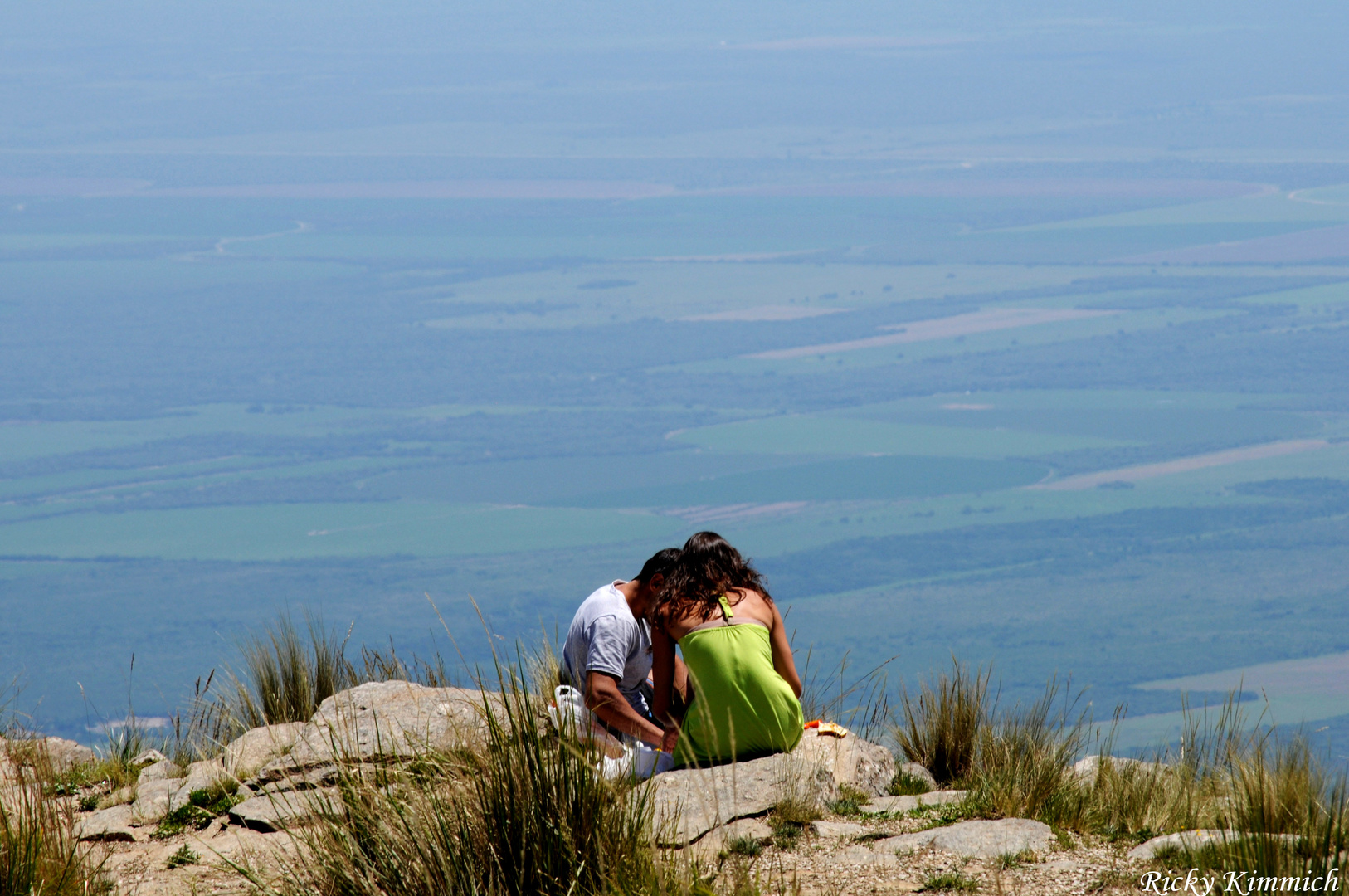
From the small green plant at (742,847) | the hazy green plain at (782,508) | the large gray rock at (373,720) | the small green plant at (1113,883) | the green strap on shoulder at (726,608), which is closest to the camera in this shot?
the small green plant at (1113,883)

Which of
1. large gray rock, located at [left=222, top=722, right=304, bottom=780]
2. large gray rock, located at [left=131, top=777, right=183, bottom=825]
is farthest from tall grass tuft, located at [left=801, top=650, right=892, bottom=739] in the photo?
large gray rock, located at [left=131, top=777, right=183, bottom=825]

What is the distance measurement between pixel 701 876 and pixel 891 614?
10135cm

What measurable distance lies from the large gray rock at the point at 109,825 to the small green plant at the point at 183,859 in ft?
1.19

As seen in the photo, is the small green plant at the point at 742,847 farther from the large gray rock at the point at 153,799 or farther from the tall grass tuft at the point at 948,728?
the large gray rock at the point at 153,799

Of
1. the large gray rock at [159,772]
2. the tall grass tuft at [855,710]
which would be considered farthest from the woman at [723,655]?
the large gray rock at [159,772]

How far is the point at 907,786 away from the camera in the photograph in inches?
190

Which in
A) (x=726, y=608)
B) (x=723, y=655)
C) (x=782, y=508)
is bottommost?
(x=782, y=508)

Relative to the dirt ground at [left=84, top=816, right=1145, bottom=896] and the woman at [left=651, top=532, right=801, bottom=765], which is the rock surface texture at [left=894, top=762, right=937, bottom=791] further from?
the dirt ground at [left=84, top=816, right=1145, bottom=896]

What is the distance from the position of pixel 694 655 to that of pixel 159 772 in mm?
2312

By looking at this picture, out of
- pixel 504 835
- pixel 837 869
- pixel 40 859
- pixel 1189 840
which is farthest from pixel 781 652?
pixel 40 859

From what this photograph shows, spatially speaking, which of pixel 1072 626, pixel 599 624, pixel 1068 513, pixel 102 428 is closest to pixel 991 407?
pixel 1068 513

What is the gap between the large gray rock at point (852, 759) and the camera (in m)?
4.65

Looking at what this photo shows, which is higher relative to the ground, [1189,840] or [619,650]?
[619,650]

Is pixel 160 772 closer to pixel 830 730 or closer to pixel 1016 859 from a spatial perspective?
pixel 830 730
